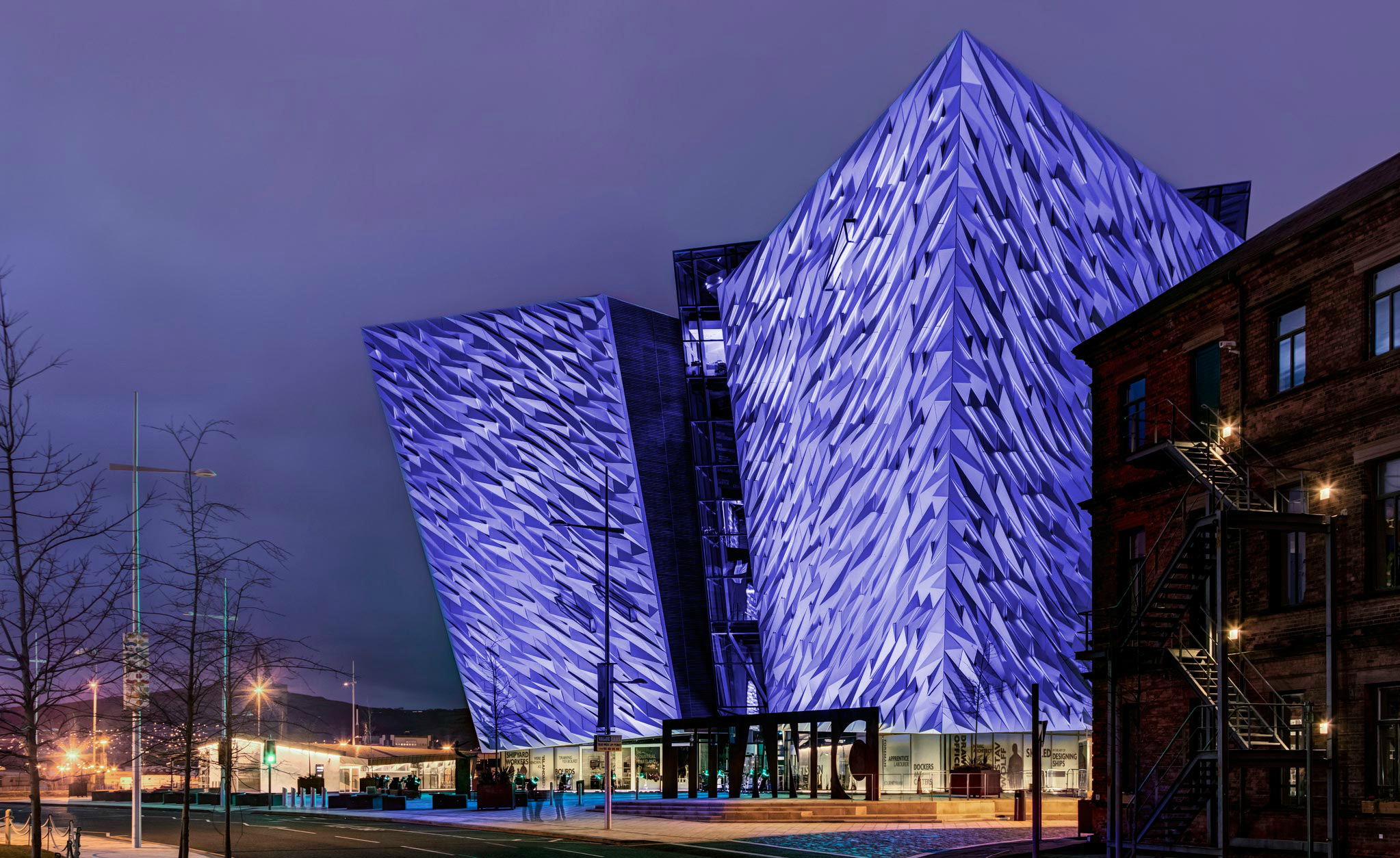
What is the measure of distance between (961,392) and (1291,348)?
27.2m

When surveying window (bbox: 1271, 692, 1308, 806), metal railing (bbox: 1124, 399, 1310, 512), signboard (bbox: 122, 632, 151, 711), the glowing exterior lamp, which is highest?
the glowing exterior lamp

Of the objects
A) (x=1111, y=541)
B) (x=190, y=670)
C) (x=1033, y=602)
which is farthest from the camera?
(x=1033, y=602)

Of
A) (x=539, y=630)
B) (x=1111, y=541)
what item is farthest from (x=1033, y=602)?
(x=539, y=630)

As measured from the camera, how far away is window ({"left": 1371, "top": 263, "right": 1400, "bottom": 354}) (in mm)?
23141

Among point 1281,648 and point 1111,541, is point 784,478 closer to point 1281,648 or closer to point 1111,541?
point 1111,541

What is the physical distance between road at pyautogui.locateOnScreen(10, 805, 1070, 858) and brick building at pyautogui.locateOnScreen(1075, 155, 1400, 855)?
19.2ft

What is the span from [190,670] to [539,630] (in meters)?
56.3

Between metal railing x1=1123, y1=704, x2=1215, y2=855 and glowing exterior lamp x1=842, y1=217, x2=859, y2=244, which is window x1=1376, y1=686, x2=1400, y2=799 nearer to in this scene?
metal railing x1=1123, y1=704, x2=1215, y2=855

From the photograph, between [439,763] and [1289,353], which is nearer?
[1289,353]

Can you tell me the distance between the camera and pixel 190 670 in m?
21.8

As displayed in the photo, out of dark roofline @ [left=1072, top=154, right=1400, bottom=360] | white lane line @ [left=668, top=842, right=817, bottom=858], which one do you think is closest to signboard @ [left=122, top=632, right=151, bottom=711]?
white lane line @ [left=668, top=842, right=817, bottom=858]

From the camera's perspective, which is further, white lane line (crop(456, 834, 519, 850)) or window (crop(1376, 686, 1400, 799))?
white lane line (crop(456, 834, 519, 850))

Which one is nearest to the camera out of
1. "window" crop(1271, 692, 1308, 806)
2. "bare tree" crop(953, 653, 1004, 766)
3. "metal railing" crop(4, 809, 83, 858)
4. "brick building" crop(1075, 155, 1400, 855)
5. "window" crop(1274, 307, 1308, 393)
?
"brick building" crop(1075, 155, 1400, 855)

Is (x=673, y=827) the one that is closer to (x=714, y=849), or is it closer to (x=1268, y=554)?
(x=714, y=849)
